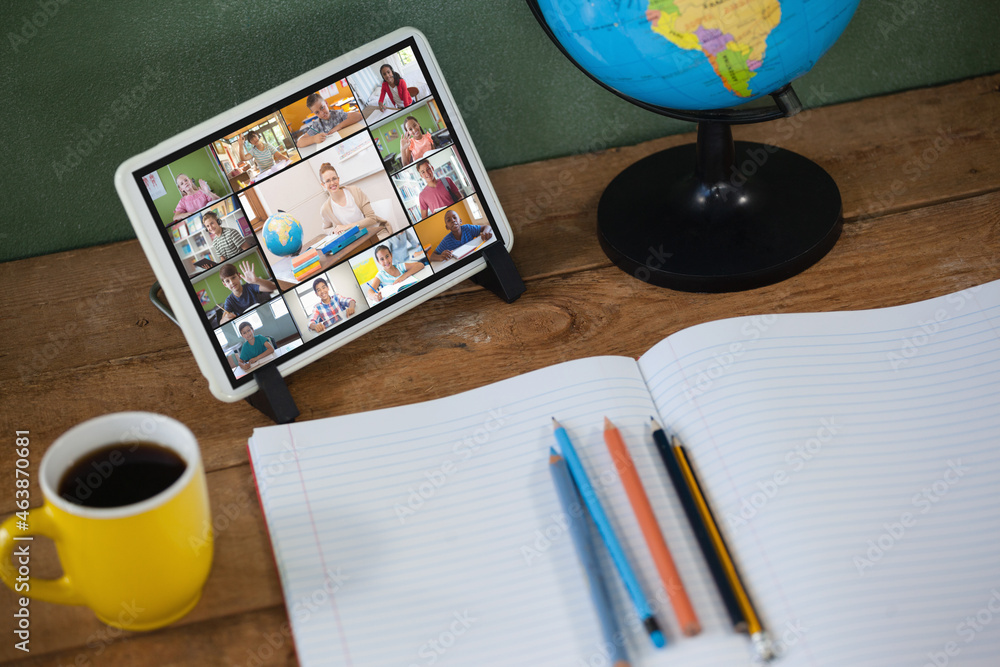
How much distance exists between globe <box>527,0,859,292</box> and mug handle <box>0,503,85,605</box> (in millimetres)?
539

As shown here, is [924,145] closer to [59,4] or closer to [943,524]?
[943,524]

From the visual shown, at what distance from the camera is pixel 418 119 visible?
760 mm

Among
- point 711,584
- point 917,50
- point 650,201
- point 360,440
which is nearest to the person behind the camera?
point 711,584

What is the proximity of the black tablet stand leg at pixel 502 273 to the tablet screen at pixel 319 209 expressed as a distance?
0.5 inches

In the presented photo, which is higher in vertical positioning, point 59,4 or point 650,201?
point 59,4

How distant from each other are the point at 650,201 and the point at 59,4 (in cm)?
63

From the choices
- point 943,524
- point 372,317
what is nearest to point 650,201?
point 372,317

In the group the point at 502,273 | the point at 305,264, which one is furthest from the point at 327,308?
the point at 502,273

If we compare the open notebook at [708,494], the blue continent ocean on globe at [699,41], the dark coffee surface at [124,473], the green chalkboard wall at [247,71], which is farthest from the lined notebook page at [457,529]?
the green chalkboard wall at [247,71]

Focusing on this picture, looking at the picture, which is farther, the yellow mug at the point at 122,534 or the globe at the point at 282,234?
the globe at the point at 282,234

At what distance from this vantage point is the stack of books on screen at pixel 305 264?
2.36ft

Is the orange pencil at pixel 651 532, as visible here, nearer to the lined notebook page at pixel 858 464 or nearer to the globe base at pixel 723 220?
the lined notebook page at pixel 858 464

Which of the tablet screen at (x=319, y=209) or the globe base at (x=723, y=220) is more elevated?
the tablet screen at (x=319, y=209)

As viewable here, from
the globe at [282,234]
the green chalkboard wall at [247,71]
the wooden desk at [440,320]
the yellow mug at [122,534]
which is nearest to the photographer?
the yellow mug at [122,534]
